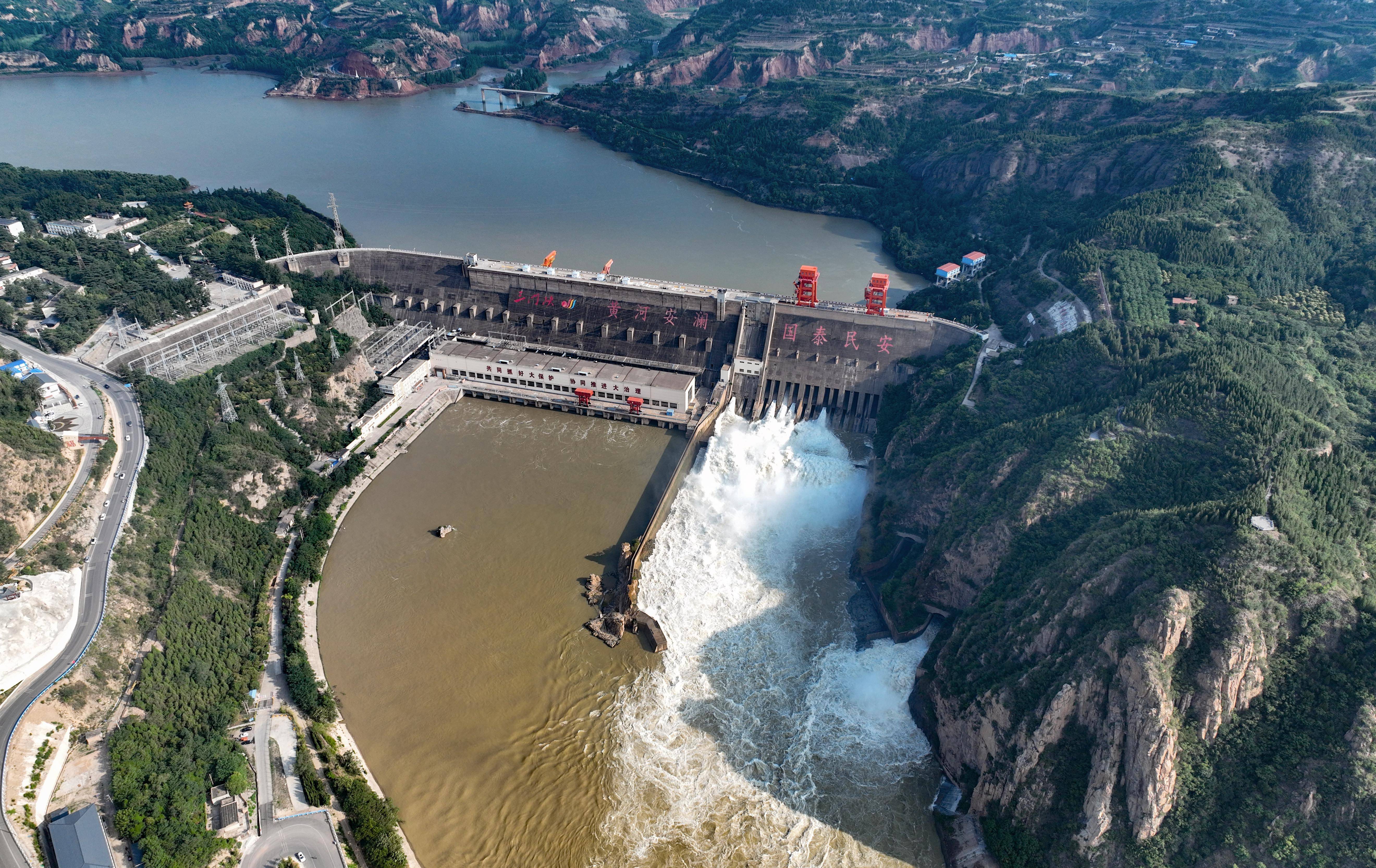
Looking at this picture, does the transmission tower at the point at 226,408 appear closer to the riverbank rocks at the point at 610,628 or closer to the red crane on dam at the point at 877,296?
the riverbank rocks at the point at 610,628

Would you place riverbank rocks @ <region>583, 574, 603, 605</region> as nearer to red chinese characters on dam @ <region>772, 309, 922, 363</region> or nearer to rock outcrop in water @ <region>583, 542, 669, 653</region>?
rock outcrop in water @ <region>583, 542, 669, 653</region>

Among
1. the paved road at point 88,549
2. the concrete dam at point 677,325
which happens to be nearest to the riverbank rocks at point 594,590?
the concrete dam at point 677,325

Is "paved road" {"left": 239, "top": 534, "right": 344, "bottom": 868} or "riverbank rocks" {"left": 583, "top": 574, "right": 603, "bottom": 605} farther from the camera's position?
"riverbank rocks" {"left": 583, "top": 574, "right": 603, "bottom": 605}

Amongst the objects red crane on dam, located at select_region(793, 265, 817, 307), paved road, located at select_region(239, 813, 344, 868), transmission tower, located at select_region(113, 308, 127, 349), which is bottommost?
paved road, located at select_region(239, 813, 344, 868)

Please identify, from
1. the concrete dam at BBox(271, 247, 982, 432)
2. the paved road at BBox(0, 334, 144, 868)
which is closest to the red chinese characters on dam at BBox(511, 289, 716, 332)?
the concrete dam at BBox(271, 247, 982, 432)

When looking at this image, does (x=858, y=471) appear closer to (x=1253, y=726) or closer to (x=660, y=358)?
(x=660, y=358)

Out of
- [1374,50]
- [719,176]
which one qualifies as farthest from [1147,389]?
[1374,50]
